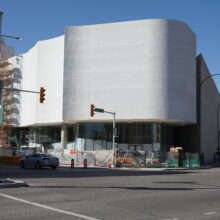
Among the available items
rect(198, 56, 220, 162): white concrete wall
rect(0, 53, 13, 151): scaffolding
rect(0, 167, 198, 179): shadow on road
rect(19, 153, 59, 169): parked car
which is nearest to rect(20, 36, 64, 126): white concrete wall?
rect(0, 53, 13, 151): scaffolding

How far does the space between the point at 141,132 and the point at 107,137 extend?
5.00 m

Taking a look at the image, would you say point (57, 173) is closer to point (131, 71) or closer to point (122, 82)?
point (122, 82)

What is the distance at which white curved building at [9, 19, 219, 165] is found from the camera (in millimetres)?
51812

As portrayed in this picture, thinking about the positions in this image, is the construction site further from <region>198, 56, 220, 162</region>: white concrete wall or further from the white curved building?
<region>198, 56, 220, 162</region>: white concrete wall

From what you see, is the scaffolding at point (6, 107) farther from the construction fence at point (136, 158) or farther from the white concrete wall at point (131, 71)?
the construction fence at point (136, 158)

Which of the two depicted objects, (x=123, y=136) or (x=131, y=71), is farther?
(x=123, y=136)

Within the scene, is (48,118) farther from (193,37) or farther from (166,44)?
(193,37)

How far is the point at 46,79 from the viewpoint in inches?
2303

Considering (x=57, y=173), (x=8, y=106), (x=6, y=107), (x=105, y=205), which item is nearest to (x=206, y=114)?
(x=8, y=106)

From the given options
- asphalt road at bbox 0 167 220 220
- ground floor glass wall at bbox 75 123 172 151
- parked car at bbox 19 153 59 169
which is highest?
ground floor glass wall at bbox 75 123 172 151

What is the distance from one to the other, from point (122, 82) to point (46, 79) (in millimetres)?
12990

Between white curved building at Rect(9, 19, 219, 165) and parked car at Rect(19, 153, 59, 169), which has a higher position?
white curved building at Rect(9, 19, 219, 165)

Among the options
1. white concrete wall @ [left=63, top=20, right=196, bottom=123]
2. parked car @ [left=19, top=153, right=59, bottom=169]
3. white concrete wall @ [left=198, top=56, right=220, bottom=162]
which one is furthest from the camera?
white concrete wall @ [left=198, top=56, right=220, bottom=162]

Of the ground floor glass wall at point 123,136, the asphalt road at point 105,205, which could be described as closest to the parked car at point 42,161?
the asphalt road at point 105,205
